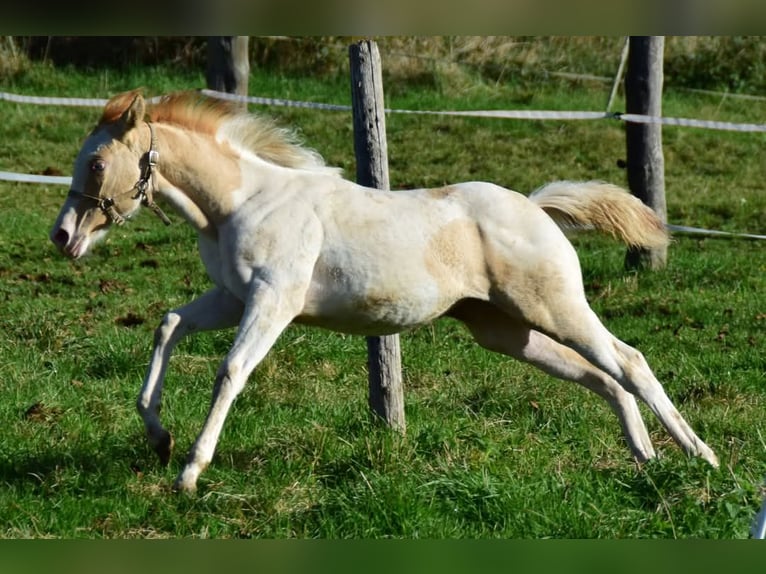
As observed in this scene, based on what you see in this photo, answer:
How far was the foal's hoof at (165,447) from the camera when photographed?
590cm

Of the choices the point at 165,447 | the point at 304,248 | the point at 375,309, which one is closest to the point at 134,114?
the point at 304,248

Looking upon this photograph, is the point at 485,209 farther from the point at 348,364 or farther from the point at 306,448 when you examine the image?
the point at 348,364

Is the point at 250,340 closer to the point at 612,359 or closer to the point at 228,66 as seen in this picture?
the point at 612,359

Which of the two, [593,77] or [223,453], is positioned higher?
[593,77]

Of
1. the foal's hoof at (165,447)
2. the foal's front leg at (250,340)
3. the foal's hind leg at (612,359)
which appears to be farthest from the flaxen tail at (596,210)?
the foal's hoof at (165,447)

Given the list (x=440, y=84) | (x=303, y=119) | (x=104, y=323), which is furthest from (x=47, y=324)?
(x=440, y=84)

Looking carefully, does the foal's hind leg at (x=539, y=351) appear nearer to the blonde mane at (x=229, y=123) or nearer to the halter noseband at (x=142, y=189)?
the blonde mane at (x=229, y=123)

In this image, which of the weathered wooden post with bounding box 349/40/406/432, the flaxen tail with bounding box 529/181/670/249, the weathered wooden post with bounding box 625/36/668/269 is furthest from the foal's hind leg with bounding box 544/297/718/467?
the weathered wooden post with bounding box 625/36/668/269

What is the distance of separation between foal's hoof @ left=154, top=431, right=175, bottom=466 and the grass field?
6 centimetres

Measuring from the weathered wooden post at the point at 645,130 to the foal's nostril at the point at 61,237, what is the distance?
6669 mm

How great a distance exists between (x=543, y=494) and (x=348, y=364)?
9.69 ft

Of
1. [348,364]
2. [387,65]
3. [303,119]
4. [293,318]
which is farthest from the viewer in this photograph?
[387,65]

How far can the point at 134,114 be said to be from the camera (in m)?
5.73

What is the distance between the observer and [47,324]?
28.8 feet
